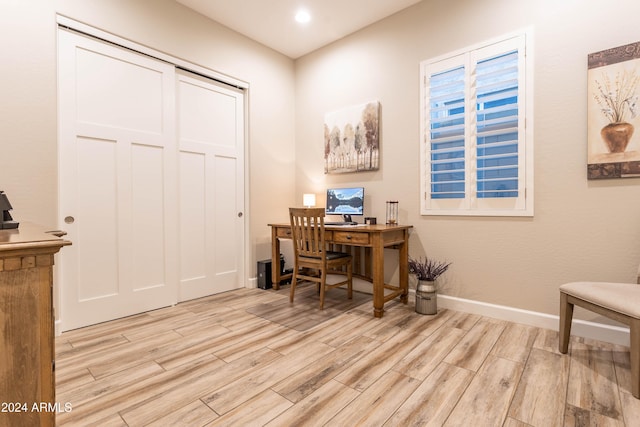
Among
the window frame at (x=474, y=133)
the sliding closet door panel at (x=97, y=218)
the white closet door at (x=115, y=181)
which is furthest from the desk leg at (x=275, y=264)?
the window frame at (x=474, y=133)

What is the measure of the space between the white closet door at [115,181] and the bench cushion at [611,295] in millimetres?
3253

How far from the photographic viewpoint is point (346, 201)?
3.53 metres

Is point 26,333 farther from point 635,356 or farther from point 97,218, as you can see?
point 635,356

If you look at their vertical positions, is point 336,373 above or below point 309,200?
below

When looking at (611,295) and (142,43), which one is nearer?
(611,295)

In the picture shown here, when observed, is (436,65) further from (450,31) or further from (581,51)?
(581,51)

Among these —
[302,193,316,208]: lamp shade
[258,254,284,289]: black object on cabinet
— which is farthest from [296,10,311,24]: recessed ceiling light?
[258,254,284,289]: black object on cabinet

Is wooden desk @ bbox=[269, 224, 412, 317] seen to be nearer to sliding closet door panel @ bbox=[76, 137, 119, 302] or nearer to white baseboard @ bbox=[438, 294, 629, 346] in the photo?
white baseboard @ bbox=[438, 294, 629, 346]

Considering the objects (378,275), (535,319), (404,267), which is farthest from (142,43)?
(535,319)

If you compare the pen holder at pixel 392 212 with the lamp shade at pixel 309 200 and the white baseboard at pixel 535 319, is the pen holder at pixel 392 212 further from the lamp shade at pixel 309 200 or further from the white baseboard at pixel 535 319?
the lamp shade at pixel 309 200

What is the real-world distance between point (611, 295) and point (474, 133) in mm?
1552

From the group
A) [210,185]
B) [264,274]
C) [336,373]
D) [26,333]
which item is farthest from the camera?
[264,274]

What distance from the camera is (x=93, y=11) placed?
8.39 feet

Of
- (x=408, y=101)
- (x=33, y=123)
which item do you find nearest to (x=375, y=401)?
(x=408, y=101)
